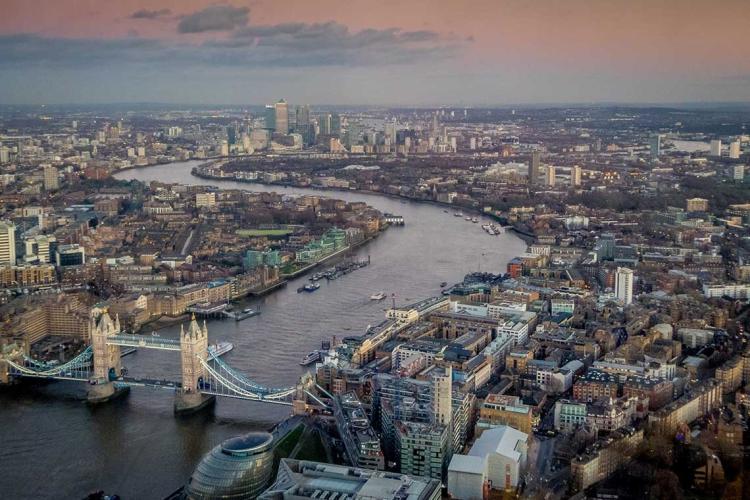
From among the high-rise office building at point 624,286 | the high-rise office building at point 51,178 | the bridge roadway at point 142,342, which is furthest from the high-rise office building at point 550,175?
the bridge roadway at point 142,342

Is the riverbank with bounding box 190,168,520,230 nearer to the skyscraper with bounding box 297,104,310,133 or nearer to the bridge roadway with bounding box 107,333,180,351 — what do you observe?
the skyscraper with bounding box 297,104,310,133

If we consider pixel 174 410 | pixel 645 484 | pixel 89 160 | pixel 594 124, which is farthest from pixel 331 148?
pixel 645 484

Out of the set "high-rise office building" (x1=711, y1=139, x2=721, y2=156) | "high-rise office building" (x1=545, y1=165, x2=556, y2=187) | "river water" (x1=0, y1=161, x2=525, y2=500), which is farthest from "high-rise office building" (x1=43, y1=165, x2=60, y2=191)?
"high-rise office building" (x1=711, y1=139, x2=721, y2=156)

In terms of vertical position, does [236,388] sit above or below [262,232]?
below

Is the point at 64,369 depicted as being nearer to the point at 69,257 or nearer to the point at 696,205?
the point at 69,257

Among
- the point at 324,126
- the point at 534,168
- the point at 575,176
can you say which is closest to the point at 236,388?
the point at 575,176
